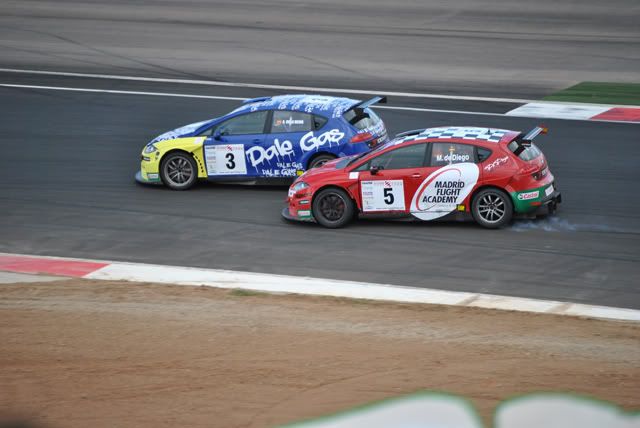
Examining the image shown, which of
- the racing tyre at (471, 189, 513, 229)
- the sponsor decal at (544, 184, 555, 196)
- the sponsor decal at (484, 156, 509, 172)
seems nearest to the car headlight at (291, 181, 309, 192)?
the racing tyre at (471, 189, 513, 229)

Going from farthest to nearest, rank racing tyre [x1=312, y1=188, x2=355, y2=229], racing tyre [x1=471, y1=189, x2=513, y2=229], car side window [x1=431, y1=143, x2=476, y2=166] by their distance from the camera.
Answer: racing tyre [x1=312, y1=188, x2=355, y2=229] → car side window [x1=431, y1=143, x2=476, y2=166] → racing tyre [x1=471, y1=189, x2=513, y2=229]

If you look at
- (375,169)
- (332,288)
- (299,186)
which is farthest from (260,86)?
(332,288)

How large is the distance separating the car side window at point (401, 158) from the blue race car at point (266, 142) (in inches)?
57.9

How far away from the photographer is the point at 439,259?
13.8 m

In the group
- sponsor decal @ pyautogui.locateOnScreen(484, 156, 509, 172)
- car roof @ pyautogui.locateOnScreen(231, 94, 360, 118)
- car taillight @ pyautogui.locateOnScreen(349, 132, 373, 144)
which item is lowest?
sponsor decal @ pyautogui.locateOnScreen(484, 156, 509, 172)

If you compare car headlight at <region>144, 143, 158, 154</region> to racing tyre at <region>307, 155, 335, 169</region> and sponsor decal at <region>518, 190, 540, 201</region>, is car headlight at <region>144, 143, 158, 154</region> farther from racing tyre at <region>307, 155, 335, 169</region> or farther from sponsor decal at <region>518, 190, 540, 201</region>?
sponsor decal at <region>518, 190, 540, 201</region>

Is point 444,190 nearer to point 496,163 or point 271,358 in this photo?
point 496,163

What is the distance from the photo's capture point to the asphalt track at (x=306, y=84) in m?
13.9

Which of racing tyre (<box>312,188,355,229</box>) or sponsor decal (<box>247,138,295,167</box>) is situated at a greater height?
sponsor decal (<box>247,138,295,167</box>)

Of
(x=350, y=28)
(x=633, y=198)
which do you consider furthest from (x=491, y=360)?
(x=350, y=28)

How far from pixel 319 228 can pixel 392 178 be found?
1480mm

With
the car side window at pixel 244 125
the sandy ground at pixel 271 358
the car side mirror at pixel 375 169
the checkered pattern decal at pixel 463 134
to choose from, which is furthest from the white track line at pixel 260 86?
the sandy ground at pixel 271 358

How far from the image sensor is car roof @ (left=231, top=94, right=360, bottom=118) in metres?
16.9

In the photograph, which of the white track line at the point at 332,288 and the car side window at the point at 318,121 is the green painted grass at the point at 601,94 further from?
the white track line at the point at 332,288
